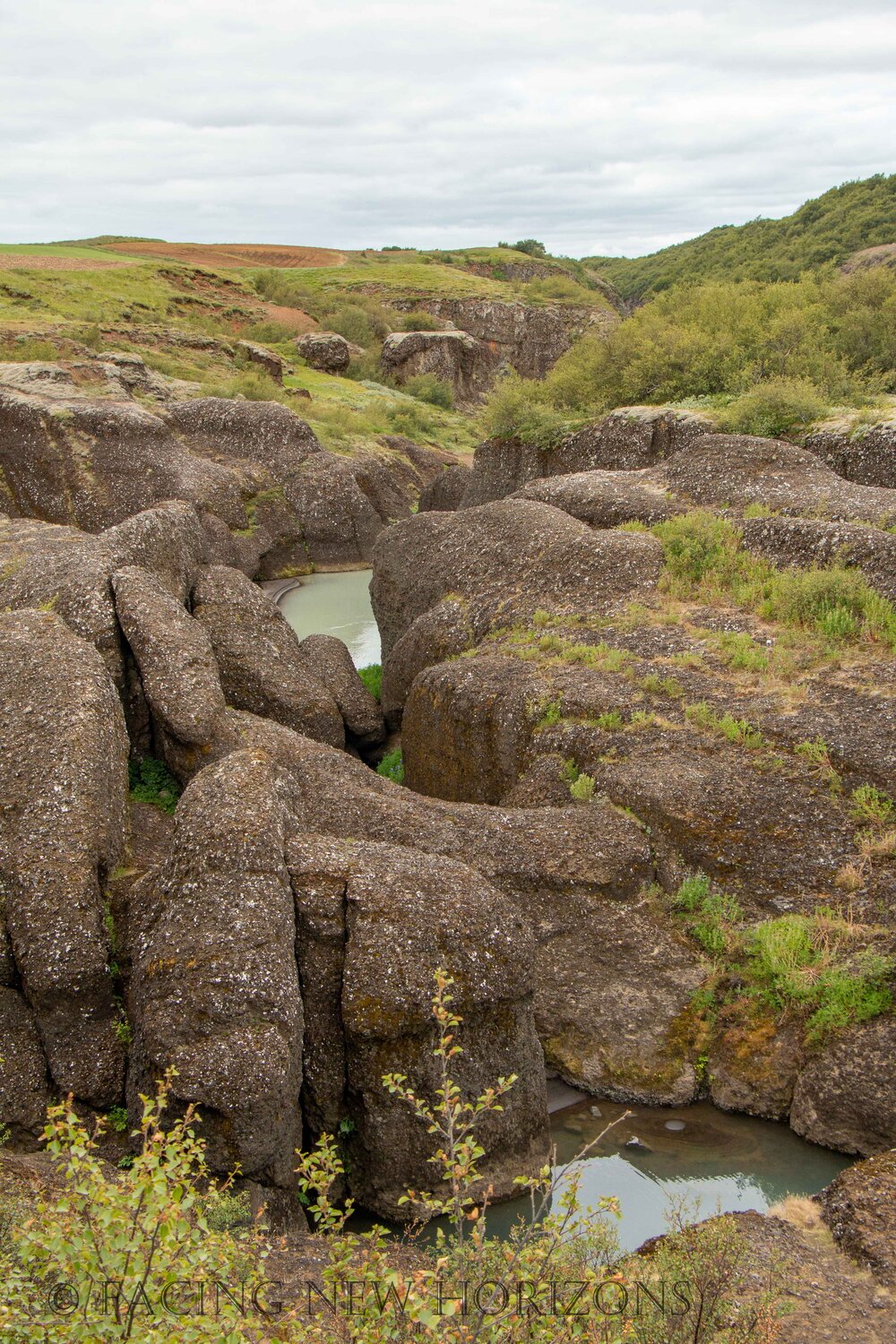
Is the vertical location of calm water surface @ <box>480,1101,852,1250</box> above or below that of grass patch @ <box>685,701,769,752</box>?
below

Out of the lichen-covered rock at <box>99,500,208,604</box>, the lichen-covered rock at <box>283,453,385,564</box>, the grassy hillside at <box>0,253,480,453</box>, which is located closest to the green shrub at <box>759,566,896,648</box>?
the lichen-covered rock at <box>99,500,208,604</box>

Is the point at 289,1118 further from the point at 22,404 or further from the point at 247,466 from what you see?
the point at 247,466

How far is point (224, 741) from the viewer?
45.0 feet

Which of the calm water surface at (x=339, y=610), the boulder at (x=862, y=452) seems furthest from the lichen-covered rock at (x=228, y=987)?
the boulder at (x=862, y=452)

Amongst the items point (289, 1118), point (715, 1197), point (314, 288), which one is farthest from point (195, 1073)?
point (314, 288)

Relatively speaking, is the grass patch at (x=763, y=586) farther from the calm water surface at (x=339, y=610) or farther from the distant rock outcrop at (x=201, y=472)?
the distant rock outcrop at (x=201, y=472)

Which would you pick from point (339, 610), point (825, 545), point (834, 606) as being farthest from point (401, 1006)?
point (339, 610)

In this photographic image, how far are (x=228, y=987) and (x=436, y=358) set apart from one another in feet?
202

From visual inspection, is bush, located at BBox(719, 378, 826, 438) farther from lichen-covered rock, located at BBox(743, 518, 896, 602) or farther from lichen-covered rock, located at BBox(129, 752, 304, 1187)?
lichen-covered rock, located at BBox(129, 752, 304, 1187)

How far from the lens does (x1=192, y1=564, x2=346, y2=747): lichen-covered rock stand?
17.1 metres

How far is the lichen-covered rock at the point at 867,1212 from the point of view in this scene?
26.2 feet

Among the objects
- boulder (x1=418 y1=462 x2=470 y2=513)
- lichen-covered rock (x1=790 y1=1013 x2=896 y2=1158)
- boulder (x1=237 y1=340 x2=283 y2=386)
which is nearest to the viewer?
lichen-covered rock (x1=790 y1=1013 x2=896 y2=1158)

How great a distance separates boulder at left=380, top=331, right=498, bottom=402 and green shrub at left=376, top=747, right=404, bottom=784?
48.9 m

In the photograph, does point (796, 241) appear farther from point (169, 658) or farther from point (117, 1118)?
point (117, 1118)
